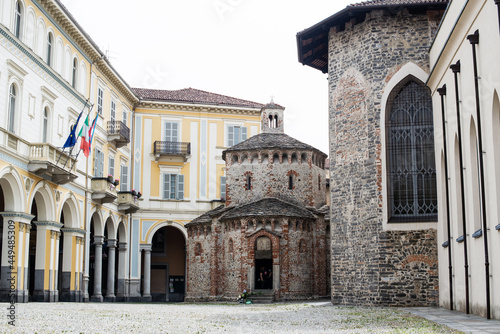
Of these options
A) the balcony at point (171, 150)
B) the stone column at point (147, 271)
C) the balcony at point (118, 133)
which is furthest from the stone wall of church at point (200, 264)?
the balcony at point (171, 150)

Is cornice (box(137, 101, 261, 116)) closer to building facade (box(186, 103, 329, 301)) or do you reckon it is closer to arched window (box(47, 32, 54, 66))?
building facade (box(186, 103, 329, 301))

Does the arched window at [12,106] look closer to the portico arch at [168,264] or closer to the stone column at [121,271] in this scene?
the stone column at [121,271]

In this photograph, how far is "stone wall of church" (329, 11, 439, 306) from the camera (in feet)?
79.4

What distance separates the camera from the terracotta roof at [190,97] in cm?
5144

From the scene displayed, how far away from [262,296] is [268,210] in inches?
202

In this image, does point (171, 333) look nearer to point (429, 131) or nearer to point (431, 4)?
point (429, 131)

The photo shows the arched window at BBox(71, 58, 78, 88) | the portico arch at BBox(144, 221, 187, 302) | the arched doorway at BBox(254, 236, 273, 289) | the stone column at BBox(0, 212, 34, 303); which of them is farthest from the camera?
the portico arch at BBox(144, 221, 187, 302)

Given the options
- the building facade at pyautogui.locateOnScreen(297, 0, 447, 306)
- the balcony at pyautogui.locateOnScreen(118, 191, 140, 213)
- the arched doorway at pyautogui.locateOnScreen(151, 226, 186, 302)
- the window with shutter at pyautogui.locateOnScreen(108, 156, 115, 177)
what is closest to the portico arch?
the arched doorway at pyautogui.locateOnScreen(151, 226, 186, 302)

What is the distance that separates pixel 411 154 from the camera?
81.6ft

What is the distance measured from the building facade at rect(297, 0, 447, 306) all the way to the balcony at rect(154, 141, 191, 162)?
80.4 feet

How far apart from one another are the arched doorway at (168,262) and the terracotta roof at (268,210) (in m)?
14.4

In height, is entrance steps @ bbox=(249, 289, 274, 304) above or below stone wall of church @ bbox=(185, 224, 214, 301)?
below

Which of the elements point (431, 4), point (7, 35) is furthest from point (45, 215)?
point (431, 4)

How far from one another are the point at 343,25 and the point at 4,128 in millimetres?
15363
